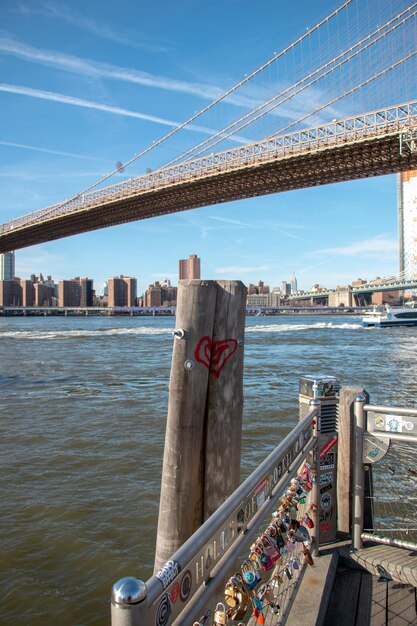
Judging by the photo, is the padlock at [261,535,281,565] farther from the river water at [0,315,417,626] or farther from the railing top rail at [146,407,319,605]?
the river water at [0,315,417,626]

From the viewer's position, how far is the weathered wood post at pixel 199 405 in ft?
8.75

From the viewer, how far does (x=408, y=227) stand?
365ft

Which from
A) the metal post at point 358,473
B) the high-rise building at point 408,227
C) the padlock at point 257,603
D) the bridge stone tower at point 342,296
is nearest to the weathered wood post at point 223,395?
the padlock at point 257,603

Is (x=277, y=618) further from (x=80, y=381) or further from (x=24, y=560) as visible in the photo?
(x=80, y=381)

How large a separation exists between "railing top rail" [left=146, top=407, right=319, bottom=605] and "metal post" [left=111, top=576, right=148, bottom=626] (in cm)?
6

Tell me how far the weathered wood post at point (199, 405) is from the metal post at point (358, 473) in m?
0.95

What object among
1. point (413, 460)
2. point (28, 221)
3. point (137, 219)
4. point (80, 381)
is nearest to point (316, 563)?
point (413, 460)

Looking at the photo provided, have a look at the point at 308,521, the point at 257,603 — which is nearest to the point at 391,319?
the point at 308,521

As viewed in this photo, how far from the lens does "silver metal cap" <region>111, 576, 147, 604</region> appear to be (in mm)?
1171

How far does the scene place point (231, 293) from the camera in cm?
279

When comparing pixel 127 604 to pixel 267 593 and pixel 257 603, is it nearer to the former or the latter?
pixel 257 603

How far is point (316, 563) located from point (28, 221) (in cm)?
5437

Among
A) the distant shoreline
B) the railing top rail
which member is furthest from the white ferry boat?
the distant shoreline

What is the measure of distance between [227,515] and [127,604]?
548 mm
